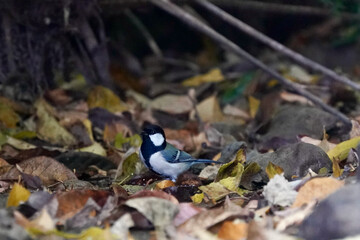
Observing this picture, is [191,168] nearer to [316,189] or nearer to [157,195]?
[157,195]

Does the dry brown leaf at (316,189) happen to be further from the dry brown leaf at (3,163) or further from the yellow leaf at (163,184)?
the dry brown leaf at (3,163)

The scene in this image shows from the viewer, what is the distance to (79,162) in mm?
4113

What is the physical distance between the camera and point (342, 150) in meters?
3.72

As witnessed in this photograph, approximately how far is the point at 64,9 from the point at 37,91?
634 mm

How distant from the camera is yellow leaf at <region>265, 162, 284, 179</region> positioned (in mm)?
3291

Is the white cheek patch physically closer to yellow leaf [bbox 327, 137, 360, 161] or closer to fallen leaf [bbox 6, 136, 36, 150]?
fallen leaf [bbox 6, 136, 36, 150]

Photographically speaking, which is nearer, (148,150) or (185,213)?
(185,213)

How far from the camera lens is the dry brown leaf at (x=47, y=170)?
146 inches

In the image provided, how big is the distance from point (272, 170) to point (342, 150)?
581mm

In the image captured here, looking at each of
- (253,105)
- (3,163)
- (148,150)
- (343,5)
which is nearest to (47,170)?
(3,163)

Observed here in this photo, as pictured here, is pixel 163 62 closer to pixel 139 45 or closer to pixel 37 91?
Answer: pixel 139 45

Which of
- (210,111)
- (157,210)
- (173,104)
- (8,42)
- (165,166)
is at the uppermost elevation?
(157,210)

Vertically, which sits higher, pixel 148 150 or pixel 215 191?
pixel 215 191

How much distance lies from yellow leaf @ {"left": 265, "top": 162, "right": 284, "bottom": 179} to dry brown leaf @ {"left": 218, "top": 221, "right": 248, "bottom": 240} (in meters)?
0.76
